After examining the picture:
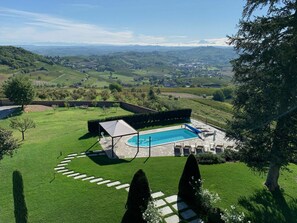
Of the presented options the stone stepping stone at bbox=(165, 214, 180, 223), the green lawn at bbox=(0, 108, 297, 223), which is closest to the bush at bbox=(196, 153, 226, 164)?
the green lawn at bbox=(0, 108, 297, 223)

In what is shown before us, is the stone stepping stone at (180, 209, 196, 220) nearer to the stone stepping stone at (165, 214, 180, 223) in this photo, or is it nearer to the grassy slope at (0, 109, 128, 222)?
the stone stepping stone at (165, 214, 180, 223)

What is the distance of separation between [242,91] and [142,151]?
11.3 meters

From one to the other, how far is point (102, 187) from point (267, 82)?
379 inches

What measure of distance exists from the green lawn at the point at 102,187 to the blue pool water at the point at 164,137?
Result: 4.37 meters

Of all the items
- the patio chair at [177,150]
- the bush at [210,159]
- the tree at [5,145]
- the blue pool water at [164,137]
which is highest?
the tree at [5,145]

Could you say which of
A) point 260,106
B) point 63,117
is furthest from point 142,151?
point 63,117

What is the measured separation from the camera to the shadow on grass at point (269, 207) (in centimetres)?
1016

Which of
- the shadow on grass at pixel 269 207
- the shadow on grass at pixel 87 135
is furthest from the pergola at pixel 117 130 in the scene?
the shadow on grass at pixel 269 207

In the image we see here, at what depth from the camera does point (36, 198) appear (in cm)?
1183

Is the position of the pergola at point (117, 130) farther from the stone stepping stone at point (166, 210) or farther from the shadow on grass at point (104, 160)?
the stone stepping stone at point (166, 210)

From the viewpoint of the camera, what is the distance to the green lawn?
34.2 ft

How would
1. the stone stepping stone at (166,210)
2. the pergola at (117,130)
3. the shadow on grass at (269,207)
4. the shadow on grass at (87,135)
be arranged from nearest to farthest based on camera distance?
the stone stepping stone at (166,210), the shadow on grass at (269,207), the pergola at (117,130), the shadow on grass at (87,135)

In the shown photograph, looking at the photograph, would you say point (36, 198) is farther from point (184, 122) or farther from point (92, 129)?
point (184, 122)

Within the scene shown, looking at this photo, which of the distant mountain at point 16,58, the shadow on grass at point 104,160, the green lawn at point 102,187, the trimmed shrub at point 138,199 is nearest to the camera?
the trimmed shrub at point 138,199
